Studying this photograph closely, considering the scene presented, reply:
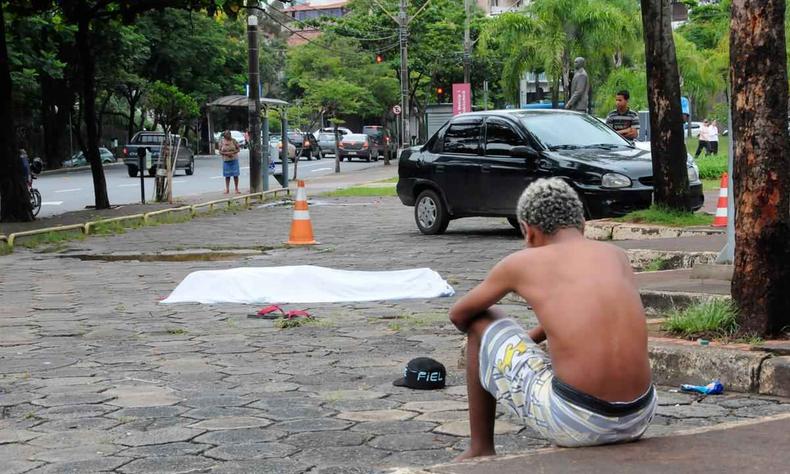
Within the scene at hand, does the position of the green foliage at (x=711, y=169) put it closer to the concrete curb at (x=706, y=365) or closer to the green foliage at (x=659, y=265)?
the green foliage at (x=659, y=265)

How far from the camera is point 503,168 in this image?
575 inches

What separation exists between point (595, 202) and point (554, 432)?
9680mm

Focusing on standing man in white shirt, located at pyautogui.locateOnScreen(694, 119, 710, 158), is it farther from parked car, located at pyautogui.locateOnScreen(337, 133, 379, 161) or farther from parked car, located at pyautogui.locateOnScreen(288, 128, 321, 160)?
parked car, located at pyautogui.locateOnScreen(337, 133, 379, 161)

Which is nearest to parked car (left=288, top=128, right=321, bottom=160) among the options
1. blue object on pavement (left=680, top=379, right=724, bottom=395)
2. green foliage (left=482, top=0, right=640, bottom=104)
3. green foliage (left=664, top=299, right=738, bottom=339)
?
green foliage (left=482, top=0, right=640, bottom=104)

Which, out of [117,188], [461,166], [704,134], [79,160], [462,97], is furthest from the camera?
[79,160]

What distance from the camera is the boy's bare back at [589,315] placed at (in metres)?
4.00

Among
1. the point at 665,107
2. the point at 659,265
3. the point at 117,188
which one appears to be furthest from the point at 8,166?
the point at 117,188

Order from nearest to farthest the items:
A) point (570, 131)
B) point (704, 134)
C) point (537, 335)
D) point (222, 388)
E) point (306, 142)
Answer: point (537, 335) < point (222, 388) < point (570, 131) < point (704, 134) < point (306, 142)

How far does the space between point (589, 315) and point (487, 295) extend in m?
0.44

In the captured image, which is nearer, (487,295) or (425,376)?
(487,295)

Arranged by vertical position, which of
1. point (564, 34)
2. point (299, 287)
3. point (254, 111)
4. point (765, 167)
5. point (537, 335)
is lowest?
point (299, 287)

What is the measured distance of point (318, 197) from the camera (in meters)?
27.3

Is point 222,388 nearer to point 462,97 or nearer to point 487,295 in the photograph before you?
point 487,295

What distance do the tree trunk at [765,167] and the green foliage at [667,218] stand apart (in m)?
5.77
